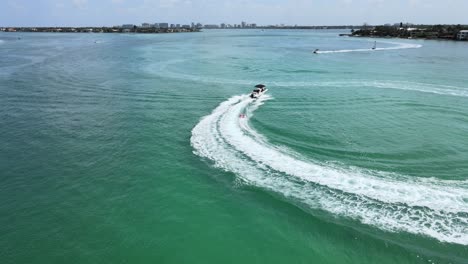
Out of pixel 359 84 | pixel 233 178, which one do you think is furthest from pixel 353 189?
pixel 359 84

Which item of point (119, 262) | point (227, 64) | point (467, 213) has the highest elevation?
point (227, 64)

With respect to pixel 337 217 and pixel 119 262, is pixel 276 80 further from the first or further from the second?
pixel 119 262

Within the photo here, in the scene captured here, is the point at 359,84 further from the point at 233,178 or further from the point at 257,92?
the point at 233,178

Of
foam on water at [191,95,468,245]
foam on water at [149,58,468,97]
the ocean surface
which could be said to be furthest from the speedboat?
foam on water at [191,95,468,245]

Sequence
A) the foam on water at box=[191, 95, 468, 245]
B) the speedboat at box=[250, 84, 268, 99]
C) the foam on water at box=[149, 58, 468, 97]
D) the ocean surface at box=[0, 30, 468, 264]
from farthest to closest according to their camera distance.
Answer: the foam on water at box=[149, 58, 468, 97], the speedboat at box=[250, 84, 268, 99], the foam on water at box=[191, 95, 468, 245], the ocean surface at box=[0, 30, 468, 264]

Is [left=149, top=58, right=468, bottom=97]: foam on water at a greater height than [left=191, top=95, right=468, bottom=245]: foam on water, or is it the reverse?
[left=149, top=58, right=468, bottom=97]: foam on water

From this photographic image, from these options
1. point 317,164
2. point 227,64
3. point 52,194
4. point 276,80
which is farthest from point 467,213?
point 227,64

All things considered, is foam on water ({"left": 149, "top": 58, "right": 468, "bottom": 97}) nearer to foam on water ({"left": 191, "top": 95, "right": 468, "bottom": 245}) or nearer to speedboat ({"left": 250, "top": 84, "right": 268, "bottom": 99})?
speedboat ({"left": 250, "top": 84, "right": 268, "bottom": 99})
